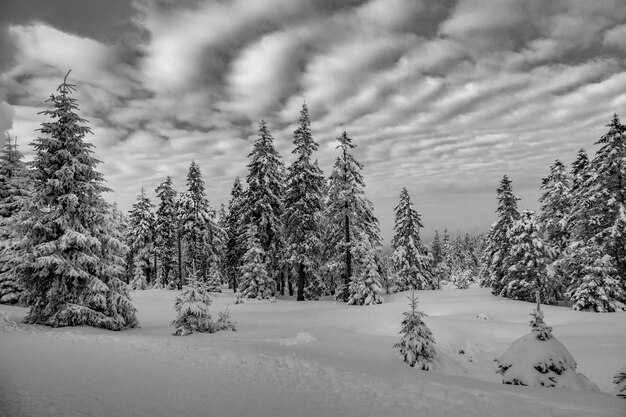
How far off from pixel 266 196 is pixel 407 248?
19.1 metres

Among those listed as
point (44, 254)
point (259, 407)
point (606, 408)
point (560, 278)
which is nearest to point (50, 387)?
point (259, 407)

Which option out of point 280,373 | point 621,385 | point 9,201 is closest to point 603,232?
point 621,385

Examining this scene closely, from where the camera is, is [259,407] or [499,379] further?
[499,379]

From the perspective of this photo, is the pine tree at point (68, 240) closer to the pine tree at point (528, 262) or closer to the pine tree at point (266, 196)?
the pine tree at point (266, 196)

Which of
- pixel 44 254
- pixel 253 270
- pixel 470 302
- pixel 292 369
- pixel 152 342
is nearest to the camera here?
pixel 292 369

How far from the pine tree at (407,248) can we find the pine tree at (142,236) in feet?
114

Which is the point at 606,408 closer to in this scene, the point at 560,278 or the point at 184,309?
the point at 184,309

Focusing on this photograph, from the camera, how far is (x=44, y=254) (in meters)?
15.8

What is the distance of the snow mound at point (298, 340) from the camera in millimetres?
15938

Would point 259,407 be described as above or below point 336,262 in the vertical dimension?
below

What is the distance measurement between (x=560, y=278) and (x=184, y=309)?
29331 millimetres

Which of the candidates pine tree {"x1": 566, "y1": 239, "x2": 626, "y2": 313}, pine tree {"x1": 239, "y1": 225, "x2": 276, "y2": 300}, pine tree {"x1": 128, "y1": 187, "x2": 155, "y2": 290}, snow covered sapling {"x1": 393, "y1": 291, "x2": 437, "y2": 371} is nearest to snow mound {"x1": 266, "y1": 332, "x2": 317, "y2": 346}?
snow covered sapling {"x1": 393, "y1": 291, "x2": 437, "y2": 371}

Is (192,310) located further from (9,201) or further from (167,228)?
(167,228)

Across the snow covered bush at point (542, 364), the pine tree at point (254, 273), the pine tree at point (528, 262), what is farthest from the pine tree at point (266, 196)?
the snow covered bush at point (542, 364)
